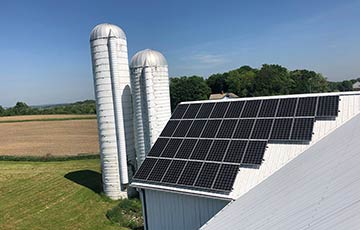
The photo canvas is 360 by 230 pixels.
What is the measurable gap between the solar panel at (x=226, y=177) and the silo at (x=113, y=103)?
32.3 feet

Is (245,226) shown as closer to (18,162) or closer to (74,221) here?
(74,221)

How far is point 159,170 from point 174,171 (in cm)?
72

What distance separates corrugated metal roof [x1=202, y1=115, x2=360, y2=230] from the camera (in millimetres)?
5789

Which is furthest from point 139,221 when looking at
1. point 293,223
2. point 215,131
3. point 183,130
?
point 293,223

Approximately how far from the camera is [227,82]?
9225 centimetres

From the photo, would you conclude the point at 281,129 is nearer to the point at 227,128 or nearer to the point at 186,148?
the point at 227,128

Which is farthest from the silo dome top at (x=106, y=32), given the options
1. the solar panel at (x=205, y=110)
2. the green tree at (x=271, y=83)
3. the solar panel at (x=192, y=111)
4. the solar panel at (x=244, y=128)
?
the green tree at (x=271, y=83)

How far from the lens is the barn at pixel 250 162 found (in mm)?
7219

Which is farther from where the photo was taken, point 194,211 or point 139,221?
point 139,221

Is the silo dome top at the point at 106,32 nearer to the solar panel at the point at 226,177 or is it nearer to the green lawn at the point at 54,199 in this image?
the green lawn at the point at 54,199

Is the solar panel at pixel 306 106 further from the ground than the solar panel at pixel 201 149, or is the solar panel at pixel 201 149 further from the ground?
the solar panel at pixel 306 106

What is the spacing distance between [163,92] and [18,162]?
21.9 m

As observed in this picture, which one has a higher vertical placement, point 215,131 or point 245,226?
point 215,131

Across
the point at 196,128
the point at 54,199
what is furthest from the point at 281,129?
the point at 54,199
